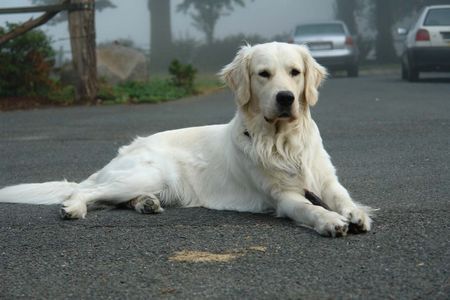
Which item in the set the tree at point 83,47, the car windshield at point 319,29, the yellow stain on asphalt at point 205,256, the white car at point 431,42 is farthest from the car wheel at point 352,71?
the yellow stain on asphalt at point 205,256

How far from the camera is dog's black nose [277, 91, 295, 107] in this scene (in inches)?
211

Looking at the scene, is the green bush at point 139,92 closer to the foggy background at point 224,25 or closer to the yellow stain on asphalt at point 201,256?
the foggy background at point 224,25

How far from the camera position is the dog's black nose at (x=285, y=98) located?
5348mm

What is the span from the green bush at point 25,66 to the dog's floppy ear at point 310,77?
1184 cm

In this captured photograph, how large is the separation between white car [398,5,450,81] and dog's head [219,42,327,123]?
1400 cm

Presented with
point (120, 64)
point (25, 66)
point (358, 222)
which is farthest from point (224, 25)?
point (358, 222)

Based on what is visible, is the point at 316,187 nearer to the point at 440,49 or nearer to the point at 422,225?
the point at 422,225

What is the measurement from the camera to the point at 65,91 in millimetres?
17438

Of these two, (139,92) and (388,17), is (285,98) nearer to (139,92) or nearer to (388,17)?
(139,92)

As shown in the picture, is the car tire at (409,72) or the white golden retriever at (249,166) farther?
the car tire at (409,72)

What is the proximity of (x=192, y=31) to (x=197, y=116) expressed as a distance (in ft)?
60.7

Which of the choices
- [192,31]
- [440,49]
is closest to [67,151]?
[440,49]

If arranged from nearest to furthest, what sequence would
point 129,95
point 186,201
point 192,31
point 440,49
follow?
point 186,201, point 129,95, point 440,49, point 192,31

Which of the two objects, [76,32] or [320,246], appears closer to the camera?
[320,246]
